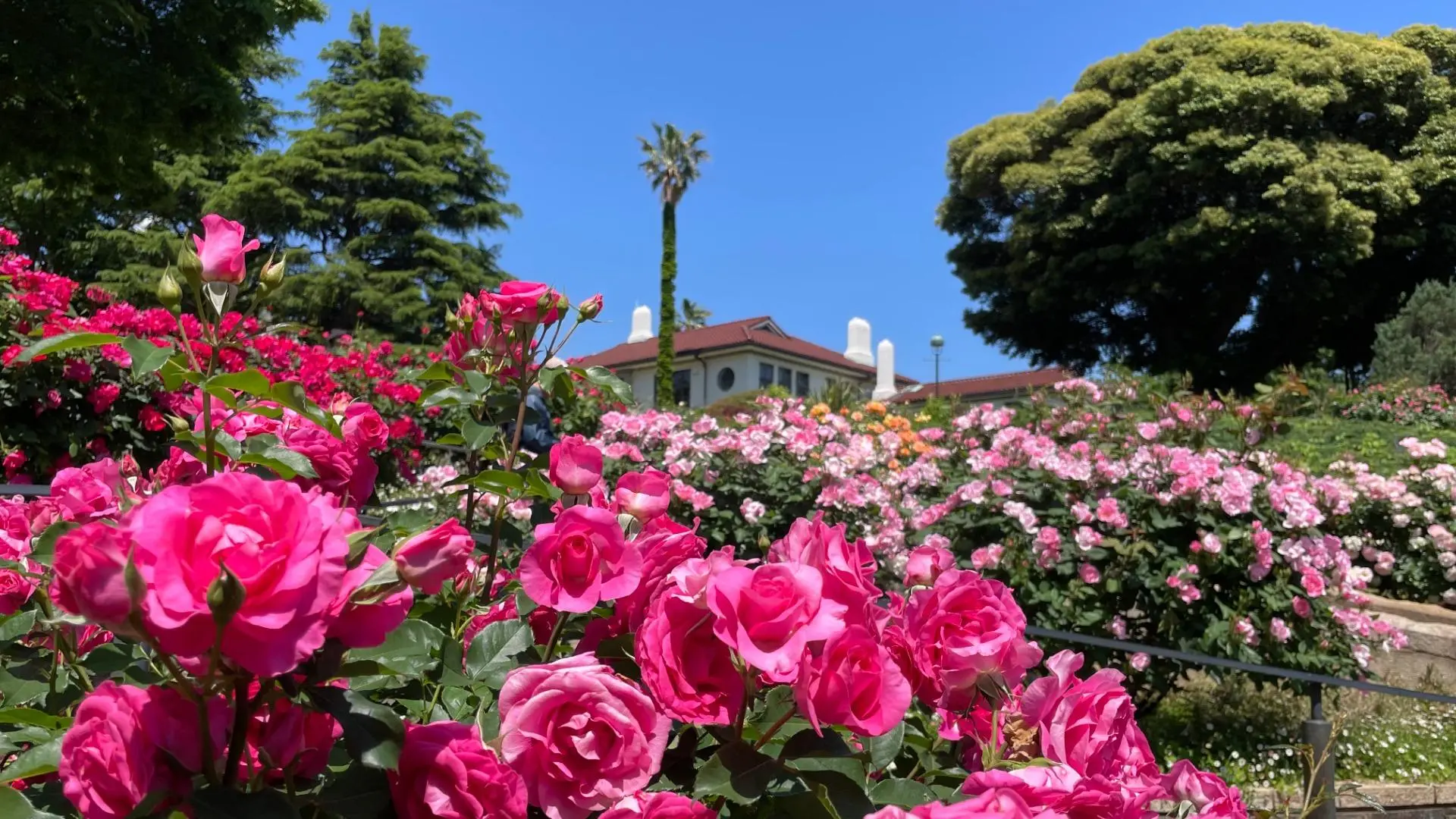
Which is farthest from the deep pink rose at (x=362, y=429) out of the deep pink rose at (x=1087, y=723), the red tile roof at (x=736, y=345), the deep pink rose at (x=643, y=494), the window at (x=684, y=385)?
the window at (x=684, y=385)

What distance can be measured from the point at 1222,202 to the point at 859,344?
21.7 metres

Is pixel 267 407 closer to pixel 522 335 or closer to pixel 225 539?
pixel 522 335

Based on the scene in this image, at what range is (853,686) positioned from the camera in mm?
697

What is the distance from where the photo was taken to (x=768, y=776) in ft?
2.25

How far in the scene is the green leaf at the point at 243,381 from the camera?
0.86m

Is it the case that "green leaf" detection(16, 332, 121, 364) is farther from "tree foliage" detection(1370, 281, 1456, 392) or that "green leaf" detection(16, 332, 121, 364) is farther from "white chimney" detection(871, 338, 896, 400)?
"white chimney" detection(871, 338, 896, 400)

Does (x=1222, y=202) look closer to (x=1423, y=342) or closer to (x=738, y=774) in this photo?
(x=1423, y=342)

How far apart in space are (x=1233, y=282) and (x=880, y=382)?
58.7ft

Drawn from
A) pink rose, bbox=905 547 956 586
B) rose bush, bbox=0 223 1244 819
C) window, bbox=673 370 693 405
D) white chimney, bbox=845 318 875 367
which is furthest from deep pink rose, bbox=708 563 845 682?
white chimney, bbox=845 318 875 367

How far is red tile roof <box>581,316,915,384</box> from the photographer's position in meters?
36.5

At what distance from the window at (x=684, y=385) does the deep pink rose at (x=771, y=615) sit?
3694cm

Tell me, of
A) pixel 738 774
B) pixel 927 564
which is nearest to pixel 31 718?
pixel 738 774

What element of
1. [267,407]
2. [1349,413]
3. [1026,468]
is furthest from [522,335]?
[1349,413]

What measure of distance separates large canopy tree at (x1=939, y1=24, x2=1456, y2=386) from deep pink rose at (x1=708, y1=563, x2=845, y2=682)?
1953 cm
